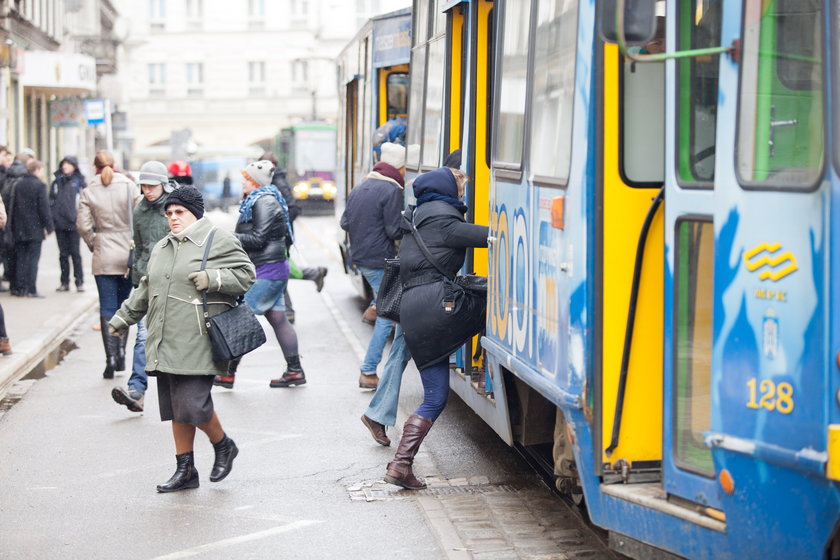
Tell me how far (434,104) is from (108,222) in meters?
3.13

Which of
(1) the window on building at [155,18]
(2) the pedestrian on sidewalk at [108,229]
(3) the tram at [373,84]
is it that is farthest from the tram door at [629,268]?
(1) the window on building at [155,18]

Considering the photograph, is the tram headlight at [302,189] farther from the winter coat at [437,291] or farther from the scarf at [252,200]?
the winter coat at [437,291]

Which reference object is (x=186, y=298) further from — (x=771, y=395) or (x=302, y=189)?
(x=302, y=189)

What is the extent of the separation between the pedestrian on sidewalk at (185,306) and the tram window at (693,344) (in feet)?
9.65

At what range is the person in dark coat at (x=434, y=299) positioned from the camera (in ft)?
22.8

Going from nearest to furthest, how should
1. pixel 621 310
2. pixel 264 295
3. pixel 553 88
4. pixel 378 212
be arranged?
pixel 621 310
pixel 553 88
pixel 264 295
pixel 378 212

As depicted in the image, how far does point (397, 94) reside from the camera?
1519 centimetres

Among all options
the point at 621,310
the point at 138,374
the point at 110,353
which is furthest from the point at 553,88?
the point at 110,353

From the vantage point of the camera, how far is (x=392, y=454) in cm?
800

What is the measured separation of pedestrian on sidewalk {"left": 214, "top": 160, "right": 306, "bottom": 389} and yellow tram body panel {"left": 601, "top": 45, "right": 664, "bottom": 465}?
512 centimetres

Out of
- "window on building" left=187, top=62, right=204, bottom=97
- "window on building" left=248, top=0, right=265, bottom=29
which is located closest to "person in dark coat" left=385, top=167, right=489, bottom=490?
"window on building" left=248, top=0, right=265, bottom=29

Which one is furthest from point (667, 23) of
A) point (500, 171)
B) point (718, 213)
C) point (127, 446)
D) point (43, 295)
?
point (43, 295)

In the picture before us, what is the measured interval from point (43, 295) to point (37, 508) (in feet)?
35.7

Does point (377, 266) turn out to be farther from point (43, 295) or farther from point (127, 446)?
point (43, 295)
